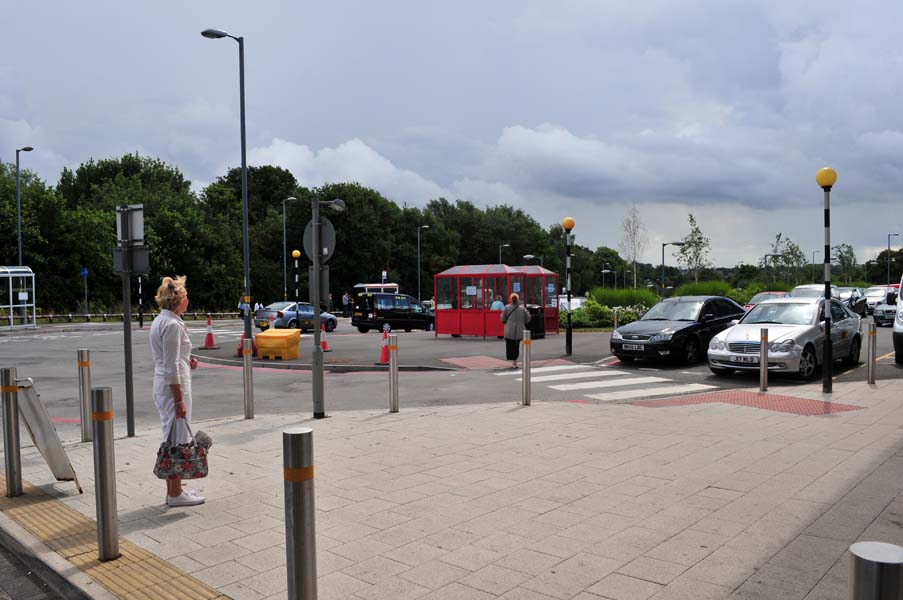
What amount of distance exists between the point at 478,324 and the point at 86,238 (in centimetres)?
3163

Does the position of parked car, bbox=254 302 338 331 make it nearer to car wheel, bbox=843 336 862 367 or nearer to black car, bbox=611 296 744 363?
black car, bbox=611 296 744 363

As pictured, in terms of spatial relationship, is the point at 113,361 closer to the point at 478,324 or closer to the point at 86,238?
the point at 478,324

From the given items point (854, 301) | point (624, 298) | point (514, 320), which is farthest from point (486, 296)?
point (854, 301)

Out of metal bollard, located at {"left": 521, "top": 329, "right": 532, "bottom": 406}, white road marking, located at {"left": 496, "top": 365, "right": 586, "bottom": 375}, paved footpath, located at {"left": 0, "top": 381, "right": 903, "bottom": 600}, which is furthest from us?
white road marking, located at {"left": 496, "top": 365, "right": 586, "bottom": 375}

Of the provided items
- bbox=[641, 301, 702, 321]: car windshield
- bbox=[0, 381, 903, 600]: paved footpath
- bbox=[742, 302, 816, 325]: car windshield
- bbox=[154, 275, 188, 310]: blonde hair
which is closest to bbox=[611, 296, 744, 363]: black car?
bbox=[641, 301, 702, 321]: car windshield

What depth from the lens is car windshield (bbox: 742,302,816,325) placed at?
13812 mm

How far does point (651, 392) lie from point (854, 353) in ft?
21.0

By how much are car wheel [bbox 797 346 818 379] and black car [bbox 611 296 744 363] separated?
2806 mm

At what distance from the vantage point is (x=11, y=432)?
5.77 m

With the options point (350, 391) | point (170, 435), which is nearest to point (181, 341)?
point (170, 435)

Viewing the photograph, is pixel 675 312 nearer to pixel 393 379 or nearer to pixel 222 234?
pixel 393 379

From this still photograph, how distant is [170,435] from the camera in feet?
17.5

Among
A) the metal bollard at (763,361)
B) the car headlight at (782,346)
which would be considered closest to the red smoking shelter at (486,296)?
the car headlight at (782,346)

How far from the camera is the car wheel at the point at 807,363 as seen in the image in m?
12.8
